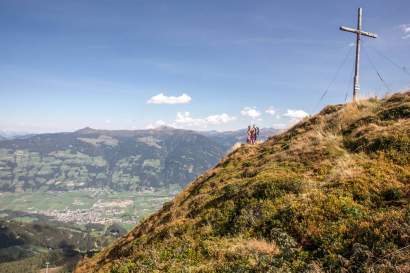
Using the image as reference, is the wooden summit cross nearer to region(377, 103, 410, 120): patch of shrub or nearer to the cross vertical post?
the cross vertical post

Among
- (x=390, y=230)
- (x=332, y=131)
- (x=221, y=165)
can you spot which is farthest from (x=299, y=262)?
(x=221, y=165)

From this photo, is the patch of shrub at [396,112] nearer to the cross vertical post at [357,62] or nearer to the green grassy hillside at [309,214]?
the green grassy hillside at [309,214]

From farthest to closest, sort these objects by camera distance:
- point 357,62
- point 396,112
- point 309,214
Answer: point 357,62
point 396,112
point 309,214

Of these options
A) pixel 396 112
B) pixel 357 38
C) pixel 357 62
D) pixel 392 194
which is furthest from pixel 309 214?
pixel 357 38

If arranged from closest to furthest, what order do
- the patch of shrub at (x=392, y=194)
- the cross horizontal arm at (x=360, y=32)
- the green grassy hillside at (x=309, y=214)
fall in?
the green grassy hillside at (x=309, y=214) → the patch of shrub at (x=392, y=194) → the cross horizontal arm at (x=360, y=32)

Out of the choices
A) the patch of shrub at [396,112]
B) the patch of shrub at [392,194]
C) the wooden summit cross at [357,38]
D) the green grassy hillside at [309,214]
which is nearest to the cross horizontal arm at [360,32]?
the wooden summit cross at [357,38]

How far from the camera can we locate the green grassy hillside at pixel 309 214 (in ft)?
37.5

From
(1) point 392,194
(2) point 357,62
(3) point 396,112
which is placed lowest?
(1) point 392,194

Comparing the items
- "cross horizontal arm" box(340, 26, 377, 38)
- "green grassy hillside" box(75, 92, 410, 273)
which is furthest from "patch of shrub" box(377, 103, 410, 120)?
"cross horizontal arm" box(340, 26, 377, 38)

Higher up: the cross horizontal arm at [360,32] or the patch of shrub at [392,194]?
the cross horizontal arm at [360,32]

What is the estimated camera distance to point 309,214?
14.3 metres

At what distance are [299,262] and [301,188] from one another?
5.93 m

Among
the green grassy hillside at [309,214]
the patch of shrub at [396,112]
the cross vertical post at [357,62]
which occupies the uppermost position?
the cross vertical post at [357,62]

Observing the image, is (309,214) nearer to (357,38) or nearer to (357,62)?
(357,62)
